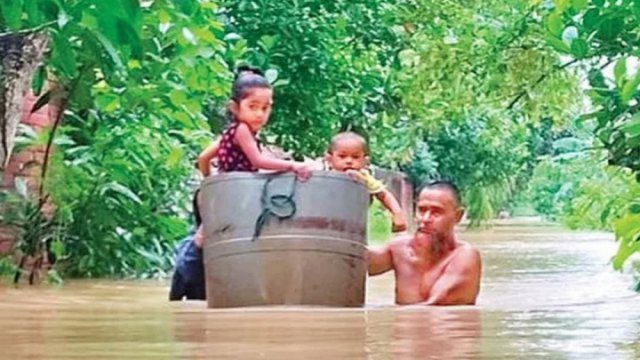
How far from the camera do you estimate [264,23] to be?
35.4ft

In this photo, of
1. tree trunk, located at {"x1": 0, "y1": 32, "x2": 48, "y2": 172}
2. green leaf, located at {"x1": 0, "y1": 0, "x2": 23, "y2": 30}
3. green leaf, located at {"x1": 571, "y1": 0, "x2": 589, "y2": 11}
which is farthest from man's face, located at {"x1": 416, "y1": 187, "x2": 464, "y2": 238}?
green leaf, located at {"x1": 0, "y1": 0, "x2": 23, "y2": 30}

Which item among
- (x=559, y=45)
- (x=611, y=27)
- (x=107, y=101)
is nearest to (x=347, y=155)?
(x=559, y=45)

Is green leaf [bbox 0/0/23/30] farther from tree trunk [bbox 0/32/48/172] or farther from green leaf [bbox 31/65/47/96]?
green leaf [bbox 31/65/47/96]

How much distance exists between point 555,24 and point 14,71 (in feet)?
8.37

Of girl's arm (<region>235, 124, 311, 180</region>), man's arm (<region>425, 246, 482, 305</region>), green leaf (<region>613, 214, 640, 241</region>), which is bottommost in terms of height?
man's arm (<region>425, 246, 482, 305</region>)

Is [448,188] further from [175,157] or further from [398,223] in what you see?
[175,157]

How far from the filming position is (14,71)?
6.20m

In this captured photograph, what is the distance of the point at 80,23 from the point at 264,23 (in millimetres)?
7051

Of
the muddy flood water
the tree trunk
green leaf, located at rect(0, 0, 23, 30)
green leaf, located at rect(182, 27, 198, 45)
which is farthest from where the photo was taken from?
green leaf, located at rect(182, 27, 198, 45)

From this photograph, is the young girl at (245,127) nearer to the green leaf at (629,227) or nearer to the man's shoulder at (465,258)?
the man's shoulder at (465,258)

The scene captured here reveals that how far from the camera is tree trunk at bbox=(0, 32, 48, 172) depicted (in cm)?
612

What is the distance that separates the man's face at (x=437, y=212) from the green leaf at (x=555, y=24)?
71 centimetres

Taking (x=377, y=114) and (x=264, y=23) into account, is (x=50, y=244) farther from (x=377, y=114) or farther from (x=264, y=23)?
(x=377, y=114)

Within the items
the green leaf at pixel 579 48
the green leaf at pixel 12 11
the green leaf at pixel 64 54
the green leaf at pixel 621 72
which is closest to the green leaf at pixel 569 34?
the green leaf at pixel 579 48
